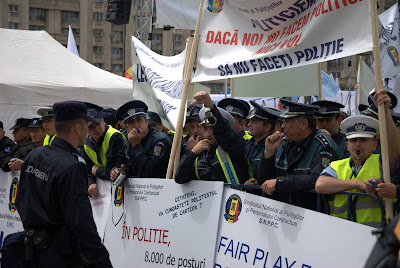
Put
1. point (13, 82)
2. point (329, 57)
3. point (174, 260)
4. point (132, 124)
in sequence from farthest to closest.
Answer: point (13, 82) < point (132, 124) < point (174, 260) < point (329, 57)

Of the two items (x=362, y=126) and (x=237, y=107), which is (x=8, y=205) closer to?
(x=237, y=107)

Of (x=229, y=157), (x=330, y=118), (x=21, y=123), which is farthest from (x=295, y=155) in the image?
(x=21, y=123)

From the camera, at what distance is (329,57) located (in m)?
5.52

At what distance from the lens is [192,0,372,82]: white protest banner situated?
5418mm

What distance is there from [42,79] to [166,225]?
8.09 meters

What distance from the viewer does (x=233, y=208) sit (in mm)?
5957

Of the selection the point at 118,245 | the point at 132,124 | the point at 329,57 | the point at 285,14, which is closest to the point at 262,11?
the point at 285,14

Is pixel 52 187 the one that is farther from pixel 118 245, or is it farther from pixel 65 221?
pixel 118 245

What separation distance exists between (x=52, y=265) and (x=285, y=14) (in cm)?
300

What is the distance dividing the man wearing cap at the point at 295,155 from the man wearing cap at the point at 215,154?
445mm

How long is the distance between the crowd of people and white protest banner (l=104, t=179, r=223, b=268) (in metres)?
0.22

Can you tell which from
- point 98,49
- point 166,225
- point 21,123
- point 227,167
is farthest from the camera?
point 98,49

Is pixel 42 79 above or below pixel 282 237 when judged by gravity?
above

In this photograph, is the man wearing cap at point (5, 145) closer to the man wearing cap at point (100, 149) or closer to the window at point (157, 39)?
the man wearing cap at point (100, 149)
